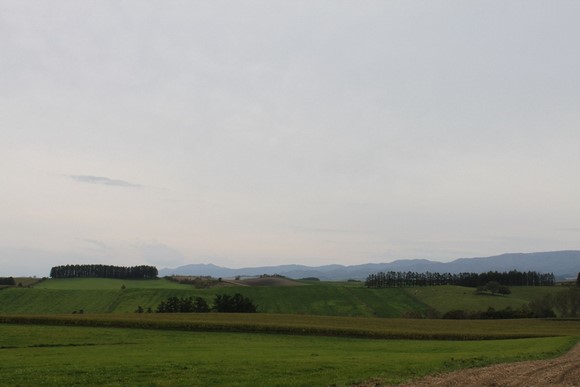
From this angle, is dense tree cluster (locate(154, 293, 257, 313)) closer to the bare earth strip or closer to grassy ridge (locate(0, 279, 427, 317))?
grassy ridge (locate(0, 279, 427, 317))

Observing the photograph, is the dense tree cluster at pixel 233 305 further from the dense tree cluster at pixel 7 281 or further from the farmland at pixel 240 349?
the dense tree cluster at pixel 7 281

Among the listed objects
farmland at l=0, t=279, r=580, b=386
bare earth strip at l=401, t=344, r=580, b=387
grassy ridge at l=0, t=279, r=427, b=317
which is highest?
bare earth strip at l=401, t=344, r=580, b=387

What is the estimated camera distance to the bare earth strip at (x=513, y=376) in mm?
23031

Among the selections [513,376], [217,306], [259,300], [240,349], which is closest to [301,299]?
[259,300]

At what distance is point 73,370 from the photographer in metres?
26.4

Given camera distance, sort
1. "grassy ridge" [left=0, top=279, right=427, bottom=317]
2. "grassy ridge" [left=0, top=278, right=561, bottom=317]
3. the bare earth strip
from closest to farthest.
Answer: the bare earth strip < "grassy ridge" [left=0, top=279, right=427, bottom=317] < "grassy ridge" [left=0, top=278, right=561, bottom=317]

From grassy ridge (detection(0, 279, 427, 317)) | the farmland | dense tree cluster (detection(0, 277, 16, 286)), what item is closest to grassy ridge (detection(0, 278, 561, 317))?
grassy ridge (detection(0, 279, 427, 317))

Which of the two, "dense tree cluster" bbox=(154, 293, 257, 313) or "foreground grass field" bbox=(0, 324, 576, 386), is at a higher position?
"foreground grass field" bbox=(0, 324, 576, 386)

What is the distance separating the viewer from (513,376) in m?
24.9

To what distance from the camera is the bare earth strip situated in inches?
907

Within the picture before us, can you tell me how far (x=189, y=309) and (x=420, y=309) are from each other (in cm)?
7269

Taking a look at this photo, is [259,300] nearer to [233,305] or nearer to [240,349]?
[233,305]

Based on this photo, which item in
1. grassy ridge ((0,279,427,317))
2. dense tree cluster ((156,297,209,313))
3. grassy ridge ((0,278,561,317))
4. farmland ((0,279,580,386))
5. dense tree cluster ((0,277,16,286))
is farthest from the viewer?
dense tree cluster ((0,277,16,286))

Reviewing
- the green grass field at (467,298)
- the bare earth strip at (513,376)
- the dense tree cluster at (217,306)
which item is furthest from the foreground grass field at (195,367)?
the green grass field at (467,298)
